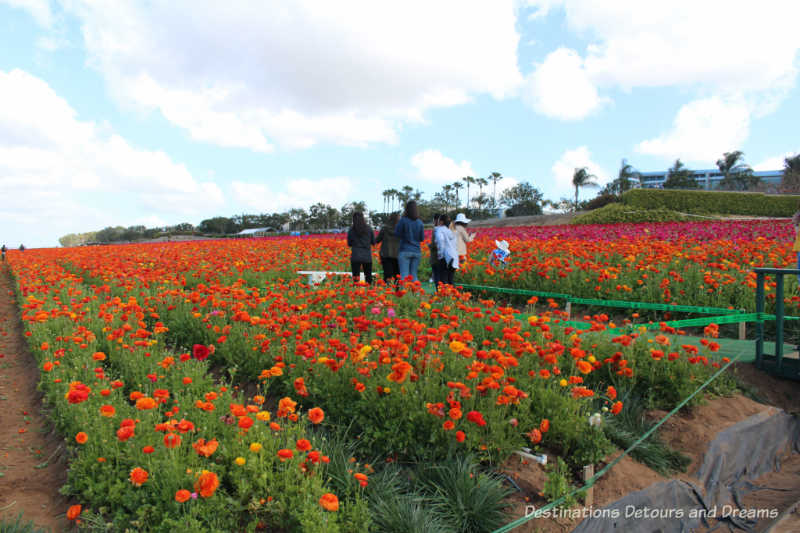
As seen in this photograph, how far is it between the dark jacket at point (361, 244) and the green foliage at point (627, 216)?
21.8 m

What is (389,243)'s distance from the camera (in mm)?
7867

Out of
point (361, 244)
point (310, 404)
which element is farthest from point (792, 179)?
point (310, 404)

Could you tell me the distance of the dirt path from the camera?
2.75 meters

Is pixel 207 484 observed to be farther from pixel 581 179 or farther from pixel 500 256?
pixel 581 179

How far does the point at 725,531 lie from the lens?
3281 mm

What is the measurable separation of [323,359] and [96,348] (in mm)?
2978

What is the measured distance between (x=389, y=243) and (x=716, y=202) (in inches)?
1242

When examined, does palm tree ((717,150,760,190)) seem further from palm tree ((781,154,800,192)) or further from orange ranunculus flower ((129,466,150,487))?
orange ranunculus flower ((129,466,150,487))

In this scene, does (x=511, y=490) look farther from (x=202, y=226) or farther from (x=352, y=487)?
(x=202, y=226)

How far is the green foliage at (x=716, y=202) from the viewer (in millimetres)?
30844

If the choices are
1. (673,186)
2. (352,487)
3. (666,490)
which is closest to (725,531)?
(666,490)

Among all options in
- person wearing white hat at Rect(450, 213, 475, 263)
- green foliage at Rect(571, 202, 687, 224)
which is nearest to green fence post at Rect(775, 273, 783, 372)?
person wearing white hat at Rect(450, 213, 475, 263)

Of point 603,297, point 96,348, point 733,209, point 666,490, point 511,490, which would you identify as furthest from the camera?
point 733,209

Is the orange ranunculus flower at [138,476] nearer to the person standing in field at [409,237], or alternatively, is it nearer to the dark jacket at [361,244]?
the person standing in field at [409,237]
